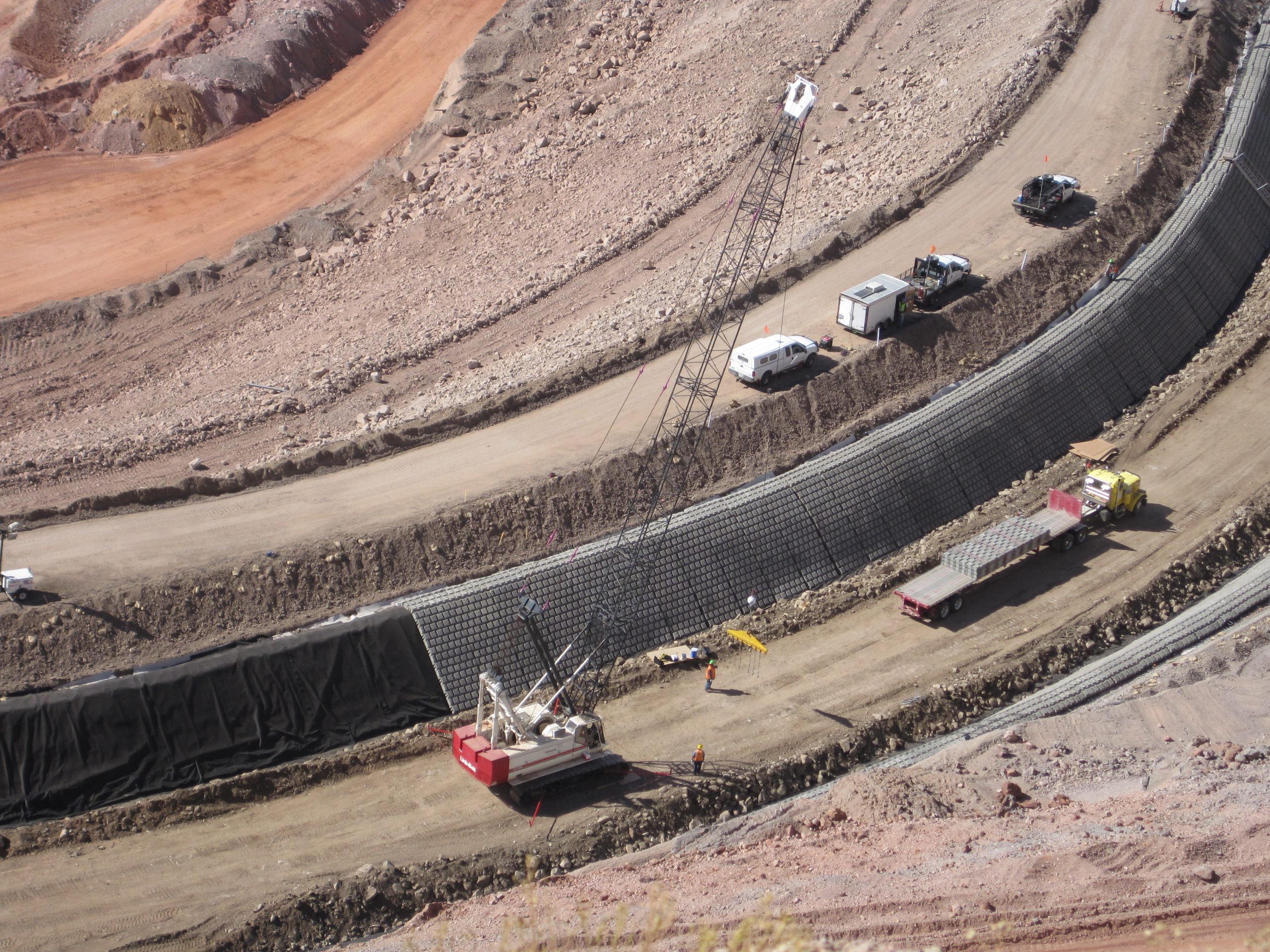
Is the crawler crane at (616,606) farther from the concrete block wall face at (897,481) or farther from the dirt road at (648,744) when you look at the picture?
the dirt road at (648,744)

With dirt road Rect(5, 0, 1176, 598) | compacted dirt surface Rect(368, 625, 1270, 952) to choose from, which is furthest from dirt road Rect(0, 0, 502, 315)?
compacted dirt surface Rect(368, 625, 1270, 952)

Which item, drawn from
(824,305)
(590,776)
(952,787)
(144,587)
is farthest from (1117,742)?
(144,587)

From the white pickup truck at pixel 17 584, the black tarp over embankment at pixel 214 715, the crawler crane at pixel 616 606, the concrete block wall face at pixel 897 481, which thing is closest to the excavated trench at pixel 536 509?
the white pickup truck at pixel 17 584

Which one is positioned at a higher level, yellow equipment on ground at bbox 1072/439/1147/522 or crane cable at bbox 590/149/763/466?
crane cable at bbox 590/149/763/466

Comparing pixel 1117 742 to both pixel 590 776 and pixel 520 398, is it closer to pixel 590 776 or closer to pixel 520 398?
pixel 590 776

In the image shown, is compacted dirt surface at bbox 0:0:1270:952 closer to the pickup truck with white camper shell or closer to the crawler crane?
the pickup truck with white camper shell

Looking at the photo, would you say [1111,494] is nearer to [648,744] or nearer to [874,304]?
[874,304]
